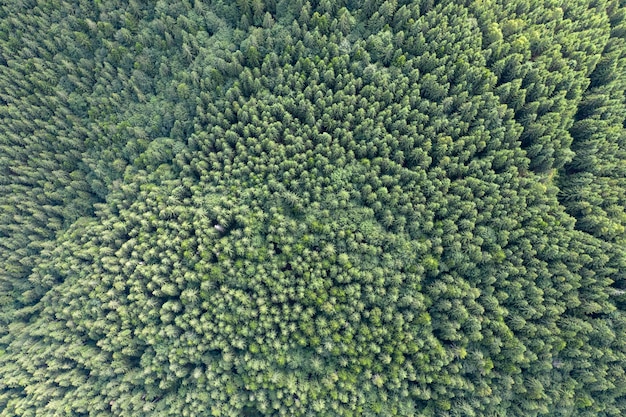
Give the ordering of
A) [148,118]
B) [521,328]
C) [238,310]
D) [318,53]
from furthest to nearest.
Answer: [148,118] < [318,53] < [238,310] < [521,328]

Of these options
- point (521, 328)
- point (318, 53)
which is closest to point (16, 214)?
point (318, 53)

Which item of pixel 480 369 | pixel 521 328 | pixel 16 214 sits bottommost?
pixel 16 214

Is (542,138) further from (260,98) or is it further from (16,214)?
(16,214)

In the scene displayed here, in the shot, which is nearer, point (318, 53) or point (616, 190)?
point (616, 190)

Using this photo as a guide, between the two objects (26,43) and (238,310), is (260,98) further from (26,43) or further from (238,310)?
(26,43)

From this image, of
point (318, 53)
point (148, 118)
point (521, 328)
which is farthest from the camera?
point (148, 118)

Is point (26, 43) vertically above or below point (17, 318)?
above

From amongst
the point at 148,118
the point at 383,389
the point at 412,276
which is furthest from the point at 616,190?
the point at 148,118
